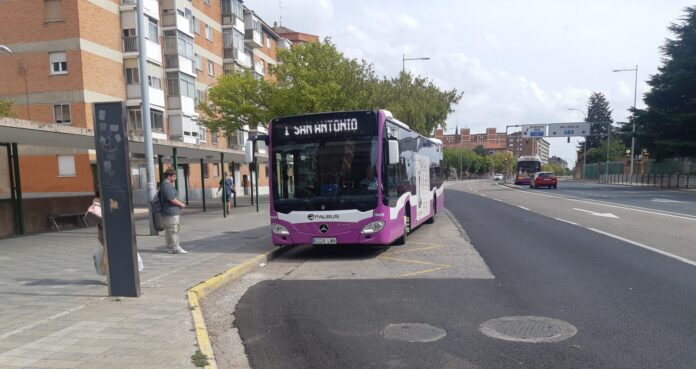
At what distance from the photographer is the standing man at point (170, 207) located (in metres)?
9.60

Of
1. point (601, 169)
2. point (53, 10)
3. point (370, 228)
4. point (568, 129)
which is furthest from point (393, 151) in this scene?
point (601, 169)

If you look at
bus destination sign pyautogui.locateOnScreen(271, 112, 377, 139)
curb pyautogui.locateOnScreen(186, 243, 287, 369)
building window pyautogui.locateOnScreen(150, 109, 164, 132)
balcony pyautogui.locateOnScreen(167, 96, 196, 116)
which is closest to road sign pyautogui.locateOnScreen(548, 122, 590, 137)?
balcony pyautogui.locateOnScreen(167, 96, 196, 116)

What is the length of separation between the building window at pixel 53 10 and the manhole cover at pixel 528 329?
32.3 meters

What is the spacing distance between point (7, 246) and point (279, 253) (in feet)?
22.3

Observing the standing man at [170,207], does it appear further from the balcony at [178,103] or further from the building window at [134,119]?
the balcony at [178,103]

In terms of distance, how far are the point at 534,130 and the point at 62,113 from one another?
48578mm

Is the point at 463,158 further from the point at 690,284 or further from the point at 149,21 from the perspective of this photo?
the point at 690,284

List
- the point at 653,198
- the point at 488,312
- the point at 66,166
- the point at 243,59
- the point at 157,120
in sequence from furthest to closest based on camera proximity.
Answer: the point at 243,59
the point at 157,120
the point at 66,166
the point at 653,198
the point at 488,312

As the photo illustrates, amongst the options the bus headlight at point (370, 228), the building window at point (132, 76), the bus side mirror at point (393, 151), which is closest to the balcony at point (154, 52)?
the building window at point (132, 76)

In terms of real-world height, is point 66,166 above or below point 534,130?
below

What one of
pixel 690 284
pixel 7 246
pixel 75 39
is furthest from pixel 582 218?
pixel 75 39

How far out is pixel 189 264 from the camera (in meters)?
8.78

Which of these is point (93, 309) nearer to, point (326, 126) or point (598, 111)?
point (326, 126)

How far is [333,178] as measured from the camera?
9.41m
